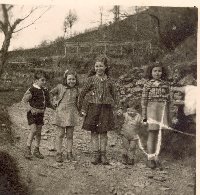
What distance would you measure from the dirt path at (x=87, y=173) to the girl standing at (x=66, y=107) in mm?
47

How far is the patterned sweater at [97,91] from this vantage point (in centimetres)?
294

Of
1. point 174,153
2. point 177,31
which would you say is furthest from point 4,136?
point 177,31

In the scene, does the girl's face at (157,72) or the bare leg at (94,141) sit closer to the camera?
the bare leg at (94,141)

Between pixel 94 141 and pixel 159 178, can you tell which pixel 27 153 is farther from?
pixel 159 178

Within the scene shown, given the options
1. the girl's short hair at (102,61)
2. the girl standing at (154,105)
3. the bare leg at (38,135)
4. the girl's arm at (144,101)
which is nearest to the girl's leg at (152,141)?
the girl standing at (154,105)

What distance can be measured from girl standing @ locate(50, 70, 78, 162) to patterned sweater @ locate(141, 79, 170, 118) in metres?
0.46

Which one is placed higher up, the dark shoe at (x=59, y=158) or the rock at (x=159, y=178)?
the dark shoe at (x=59, y=158)

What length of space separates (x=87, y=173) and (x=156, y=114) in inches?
24.0

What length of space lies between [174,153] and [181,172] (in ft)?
0.44

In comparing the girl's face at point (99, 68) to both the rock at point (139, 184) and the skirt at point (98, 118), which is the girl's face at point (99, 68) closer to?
the skirt at point (98, 118)

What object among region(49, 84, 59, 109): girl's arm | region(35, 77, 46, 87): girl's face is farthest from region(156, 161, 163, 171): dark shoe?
region(35, 77, 46, 87): girl's face

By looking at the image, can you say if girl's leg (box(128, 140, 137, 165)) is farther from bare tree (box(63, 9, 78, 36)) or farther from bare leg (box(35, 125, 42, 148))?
bare tree (box(63, 9, 78, 36))

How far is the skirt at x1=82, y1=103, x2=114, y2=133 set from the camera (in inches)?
115

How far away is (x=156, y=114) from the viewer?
3.02 m
